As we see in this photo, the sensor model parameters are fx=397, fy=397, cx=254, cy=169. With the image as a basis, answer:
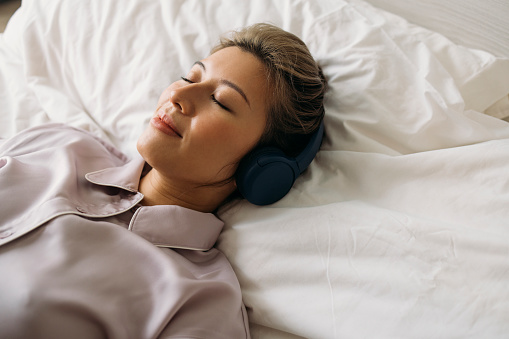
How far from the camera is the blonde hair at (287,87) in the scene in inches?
38.9

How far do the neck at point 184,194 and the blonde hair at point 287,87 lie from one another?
18 cm

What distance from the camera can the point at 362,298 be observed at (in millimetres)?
820

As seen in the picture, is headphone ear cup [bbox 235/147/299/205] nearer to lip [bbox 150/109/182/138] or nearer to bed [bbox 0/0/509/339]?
bed [bbox 0/0/509/339]

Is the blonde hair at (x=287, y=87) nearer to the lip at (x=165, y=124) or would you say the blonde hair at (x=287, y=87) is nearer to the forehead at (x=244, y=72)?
the forehead at (x=244, y=72)

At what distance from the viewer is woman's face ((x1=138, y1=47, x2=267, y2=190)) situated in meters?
0.93

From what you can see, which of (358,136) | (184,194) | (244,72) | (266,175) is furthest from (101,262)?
(358,136)

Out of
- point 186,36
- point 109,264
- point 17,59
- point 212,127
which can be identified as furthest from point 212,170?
point 17,59

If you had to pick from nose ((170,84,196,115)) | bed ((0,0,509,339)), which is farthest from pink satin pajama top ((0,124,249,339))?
A: nose ((170,84,196,115))

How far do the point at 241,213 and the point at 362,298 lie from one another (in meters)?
0.37

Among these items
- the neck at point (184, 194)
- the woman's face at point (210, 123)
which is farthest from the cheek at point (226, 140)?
the neck at point (184, 194)

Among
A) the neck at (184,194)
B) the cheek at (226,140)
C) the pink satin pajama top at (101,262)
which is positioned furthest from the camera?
the neck at (184,194)

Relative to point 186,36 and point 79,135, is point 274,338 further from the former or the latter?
point 186,36

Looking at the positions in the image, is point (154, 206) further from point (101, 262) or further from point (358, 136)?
point (358, 136)

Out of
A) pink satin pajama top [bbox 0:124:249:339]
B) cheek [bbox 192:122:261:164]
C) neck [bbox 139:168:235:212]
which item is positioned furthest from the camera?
neck [bbox 139:168:235:212]
